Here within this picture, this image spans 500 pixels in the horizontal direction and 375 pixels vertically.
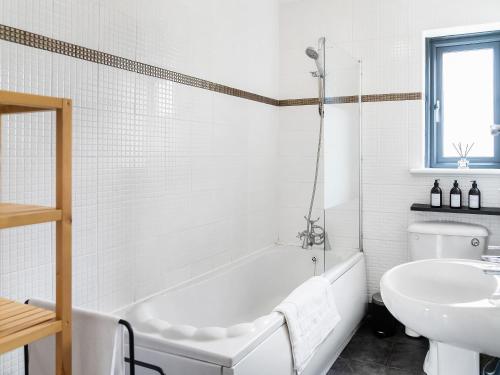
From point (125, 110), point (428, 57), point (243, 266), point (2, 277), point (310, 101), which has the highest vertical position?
point (428, 57)

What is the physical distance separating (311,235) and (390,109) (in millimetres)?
1038

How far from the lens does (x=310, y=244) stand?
308 centimetres

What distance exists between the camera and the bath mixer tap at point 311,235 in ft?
9.77

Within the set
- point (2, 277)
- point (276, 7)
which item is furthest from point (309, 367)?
point (276, 7)

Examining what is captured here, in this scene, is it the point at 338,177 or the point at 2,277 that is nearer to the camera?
the point at 2,277

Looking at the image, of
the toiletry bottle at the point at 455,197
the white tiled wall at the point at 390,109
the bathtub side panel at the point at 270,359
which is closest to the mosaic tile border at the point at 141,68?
the white tiled wall at the point at 390,109

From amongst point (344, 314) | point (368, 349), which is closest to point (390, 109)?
point (344, 314)

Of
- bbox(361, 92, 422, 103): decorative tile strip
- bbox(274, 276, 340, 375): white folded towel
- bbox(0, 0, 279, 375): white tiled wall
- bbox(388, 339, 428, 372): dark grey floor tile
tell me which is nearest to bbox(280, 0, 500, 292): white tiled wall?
bbox(361, 92, 422, 103): decorative tile strip

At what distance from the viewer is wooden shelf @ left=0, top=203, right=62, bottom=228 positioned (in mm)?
1015

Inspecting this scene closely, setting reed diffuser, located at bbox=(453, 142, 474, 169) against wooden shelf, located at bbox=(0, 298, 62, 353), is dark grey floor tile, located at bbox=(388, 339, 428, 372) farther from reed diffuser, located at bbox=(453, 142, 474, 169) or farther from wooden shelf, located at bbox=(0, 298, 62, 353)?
wooden shelf, located at bbox=(0, 298, 62, 353)

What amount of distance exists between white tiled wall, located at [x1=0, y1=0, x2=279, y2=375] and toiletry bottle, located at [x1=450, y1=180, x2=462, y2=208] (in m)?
1.29

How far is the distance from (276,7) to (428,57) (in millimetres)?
1191

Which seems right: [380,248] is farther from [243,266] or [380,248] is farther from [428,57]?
[428,57]

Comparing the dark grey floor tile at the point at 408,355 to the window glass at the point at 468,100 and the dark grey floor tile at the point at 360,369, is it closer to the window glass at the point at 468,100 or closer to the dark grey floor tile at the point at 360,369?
the dark grey floor tile at the point at 360,369
